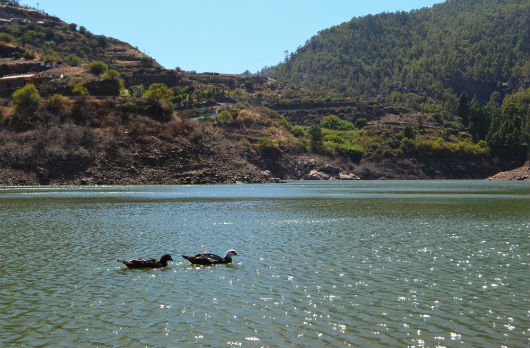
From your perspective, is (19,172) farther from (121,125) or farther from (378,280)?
(378,280)

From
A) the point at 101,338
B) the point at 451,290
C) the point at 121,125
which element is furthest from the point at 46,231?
the point at 121,125

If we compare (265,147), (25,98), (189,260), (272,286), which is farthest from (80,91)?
(272,286)

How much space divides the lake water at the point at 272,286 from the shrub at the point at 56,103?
343ft

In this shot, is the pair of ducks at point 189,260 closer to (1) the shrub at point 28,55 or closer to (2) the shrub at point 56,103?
(2) the shrub at point 56,103

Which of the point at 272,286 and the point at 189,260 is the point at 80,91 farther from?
the point at 272,286

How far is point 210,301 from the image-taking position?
20.3 m

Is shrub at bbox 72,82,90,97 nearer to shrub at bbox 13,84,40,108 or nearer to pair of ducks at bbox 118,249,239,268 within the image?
shrub at bbox 13,84,40,108

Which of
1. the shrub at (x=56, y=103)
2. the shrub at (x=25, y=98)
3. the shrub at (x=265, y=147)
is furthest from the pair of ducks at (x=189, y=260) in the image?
the shrub at (x=265, y=147)

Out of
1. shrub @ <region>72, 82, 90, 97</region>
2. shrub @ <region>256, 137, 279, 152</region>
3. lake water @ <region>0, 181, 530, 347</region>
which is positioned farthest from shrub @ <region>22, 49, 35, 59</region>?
lake water @ <region>0, 181, 530, 347</region>

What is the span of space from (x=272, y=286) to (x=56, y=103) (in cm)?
13725

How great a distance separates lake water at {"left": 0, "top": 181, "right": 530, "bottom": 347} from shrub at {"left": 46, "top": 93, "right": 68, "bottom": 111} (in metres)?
105

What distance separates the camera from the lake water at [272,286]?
53.6 ft

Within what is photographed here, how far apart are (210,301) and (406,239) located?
71.8 ft

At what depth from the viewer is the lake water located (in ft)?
53.6
